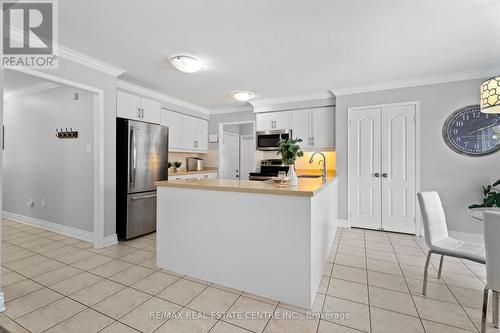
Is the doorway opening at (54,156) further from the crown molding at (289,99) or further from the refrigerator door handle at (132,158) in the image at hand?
the crown molding at (289,99)

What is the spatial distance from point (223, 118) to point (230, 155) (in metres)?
1.15

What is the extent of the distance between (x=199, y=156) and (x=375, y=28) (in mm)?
4618

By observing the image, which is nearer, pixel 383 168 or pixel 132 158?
pixel 132 158

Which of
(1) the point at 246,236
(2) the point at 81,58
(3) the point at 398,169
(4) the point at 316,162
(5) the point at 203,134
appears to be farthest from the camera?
(5) the point at 203,134

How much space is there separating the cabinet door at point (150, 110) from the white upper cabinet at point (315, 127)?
265 centimetres

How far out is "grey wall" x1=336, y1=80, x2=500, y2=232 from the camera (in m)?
3.32

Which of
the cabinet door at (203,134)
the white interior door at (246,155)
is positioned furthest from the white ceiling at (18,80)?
the white interior door at (246,155)

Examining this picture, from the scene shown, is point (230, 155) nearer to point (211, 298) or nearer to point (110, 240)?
point (110, 240)

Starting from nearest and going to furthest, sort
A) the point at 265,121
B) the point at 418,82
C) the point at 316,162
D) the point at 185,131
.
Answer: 1. the point at 418,82
2. the point at 316,162
3. the point at 265,121
4. the point at 185,131

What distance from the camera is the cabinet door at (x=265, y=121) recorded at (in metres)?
4.90

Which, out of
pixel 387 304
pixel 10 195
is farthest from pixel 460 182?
pixel 10 195

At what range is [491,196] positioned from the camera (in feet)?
9.91

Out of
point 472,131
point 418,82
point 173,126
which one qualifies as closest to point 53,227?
point 173,126

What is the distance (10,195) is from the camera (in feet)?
14.7
